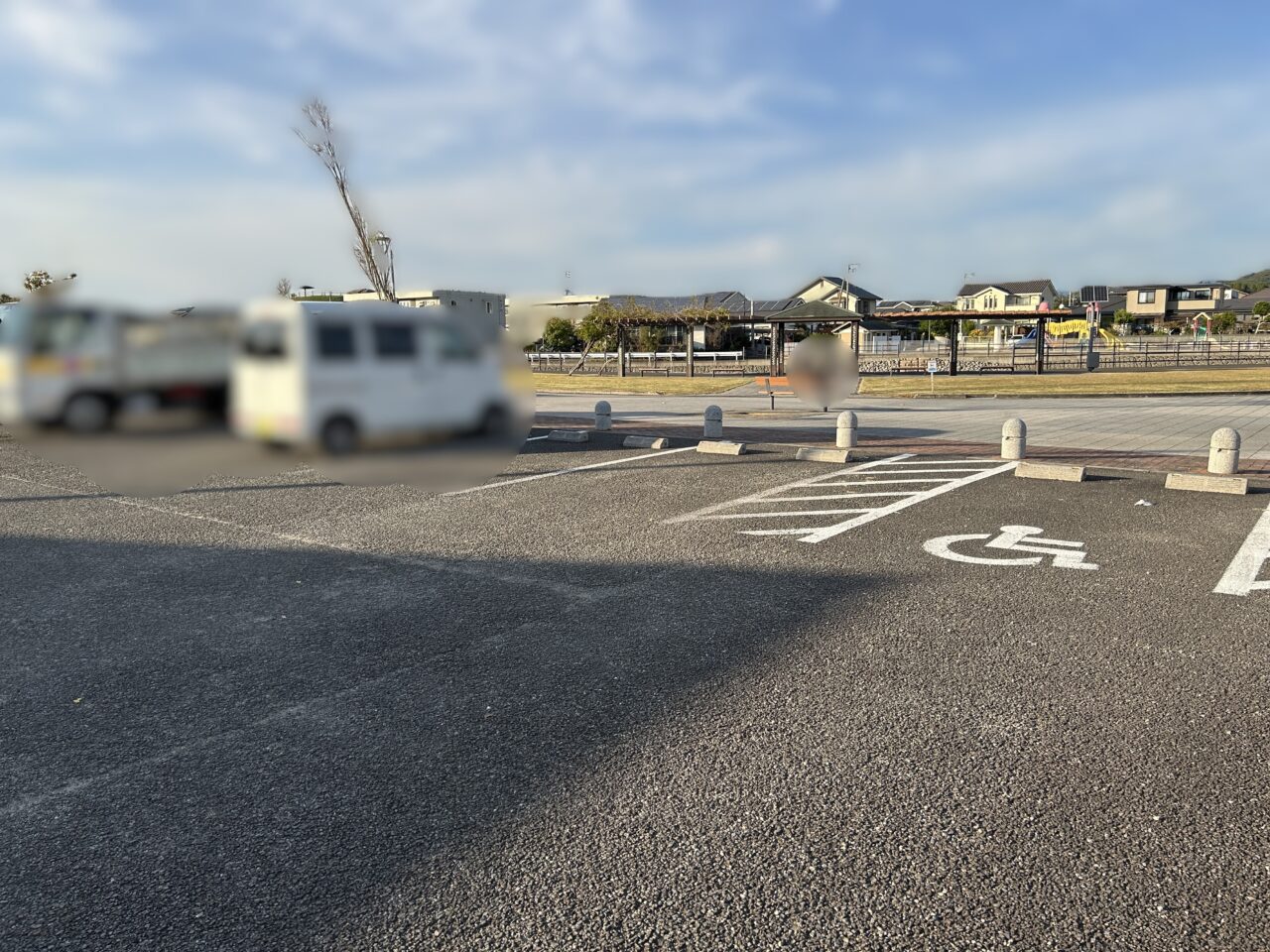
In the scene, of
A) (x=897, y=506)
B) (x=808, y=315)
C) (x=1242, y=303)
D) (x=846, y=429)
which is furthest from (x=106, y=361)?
(x=1242, y=303)

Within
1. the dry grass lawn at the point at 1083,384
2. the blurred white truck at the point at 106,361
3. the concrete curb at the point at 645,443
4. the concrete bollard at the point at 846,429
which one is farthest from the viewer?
the dry grass lawn at the point at 1083,384

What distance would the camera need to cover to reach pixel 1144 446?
20500 millimetres

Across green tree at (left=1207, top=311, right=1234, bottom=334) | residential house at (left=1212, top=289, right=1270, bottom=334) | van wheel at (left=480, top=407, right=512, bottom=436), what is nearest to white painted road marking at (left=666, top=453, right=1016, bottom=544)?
van wheel at (left=480, top=407, right=512, bottom=436)

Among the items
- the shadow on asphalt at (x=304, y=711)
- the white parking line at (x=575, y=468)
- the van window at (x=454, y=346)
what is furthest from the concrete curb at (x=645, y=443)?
the van window at (x=454, y=346)

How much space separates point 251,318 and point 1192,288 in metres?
168

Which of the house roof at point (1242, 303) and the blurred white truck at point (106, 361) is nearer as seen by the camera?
the blurred white truck at point (106, 361)

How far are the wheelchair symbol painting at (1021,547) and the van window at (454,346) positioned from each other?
11933 mm

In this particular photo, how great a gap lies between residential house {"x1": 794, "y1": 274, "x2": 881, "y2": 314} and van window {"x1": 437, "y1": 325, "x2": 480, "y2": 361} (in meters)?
94.1

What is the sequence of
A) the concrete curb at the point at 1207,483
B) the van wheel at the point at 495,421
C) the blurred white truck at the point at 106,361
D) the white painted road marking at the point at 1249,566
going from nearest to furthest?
the blurred white truck at the point at 106,361 → the van wheel at the point at 495,421 → the white painted road marking at the point at 1249,566 → the concrete curb at the point at 1207,483

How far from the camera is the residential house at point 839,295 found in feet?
321

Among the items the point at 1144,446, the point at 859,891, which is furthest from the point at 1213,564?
the point at 1144,446

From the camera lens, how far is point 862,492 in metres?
16.5

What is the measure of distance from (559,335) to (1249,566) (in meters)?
12.2

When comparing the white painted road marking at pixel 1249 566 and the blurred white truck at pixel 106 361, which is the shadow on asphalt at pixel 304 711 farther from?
the blurred white truck at pixel 106 361
